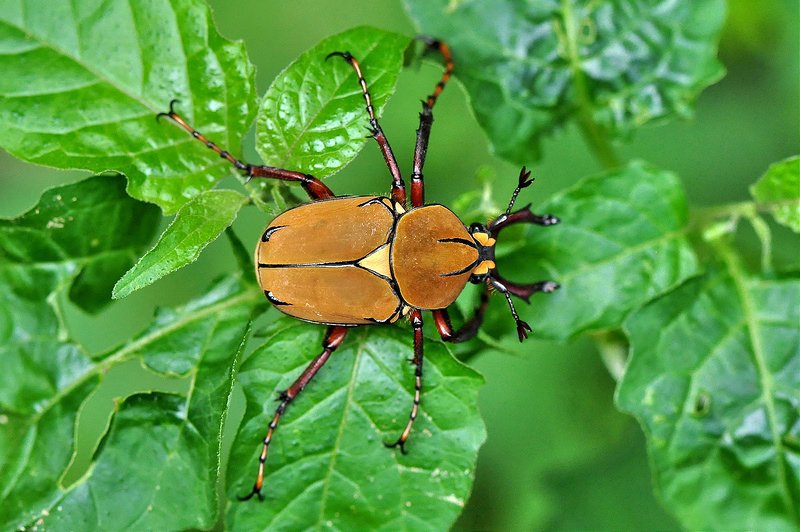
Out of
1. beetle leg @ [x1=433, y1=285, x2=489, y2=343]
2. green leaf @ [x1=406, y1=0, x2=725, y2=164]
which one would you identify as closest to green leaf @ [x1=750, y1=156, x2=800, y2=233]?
green leaf @ [x1=406, y1=0, x2=725, y2=164]

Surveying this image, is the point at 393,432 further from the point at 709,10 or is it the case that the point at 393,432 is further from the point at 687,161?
the point at 687,161

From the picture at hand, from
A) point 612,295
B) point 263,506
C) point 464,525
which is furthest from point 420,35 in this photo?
point 464,525

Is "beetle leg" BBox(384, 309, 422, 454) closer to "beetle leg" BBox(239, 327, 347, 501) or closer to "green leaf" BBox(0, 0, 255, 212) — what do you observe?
"beetle leg" BBox(239, 327, 347, 501)

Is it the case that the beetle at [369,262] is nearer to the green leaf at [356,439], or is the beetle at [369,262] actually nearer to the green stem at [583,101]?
the green leaf at [356,439]

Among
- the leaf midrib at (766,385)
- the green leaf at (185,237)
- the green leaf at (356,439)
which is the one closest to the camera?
the green leaf at (185,237)

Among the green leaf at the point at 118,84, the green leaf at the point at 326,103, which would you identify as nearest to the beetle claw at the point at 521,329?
the green leaf at the point at 326,103
